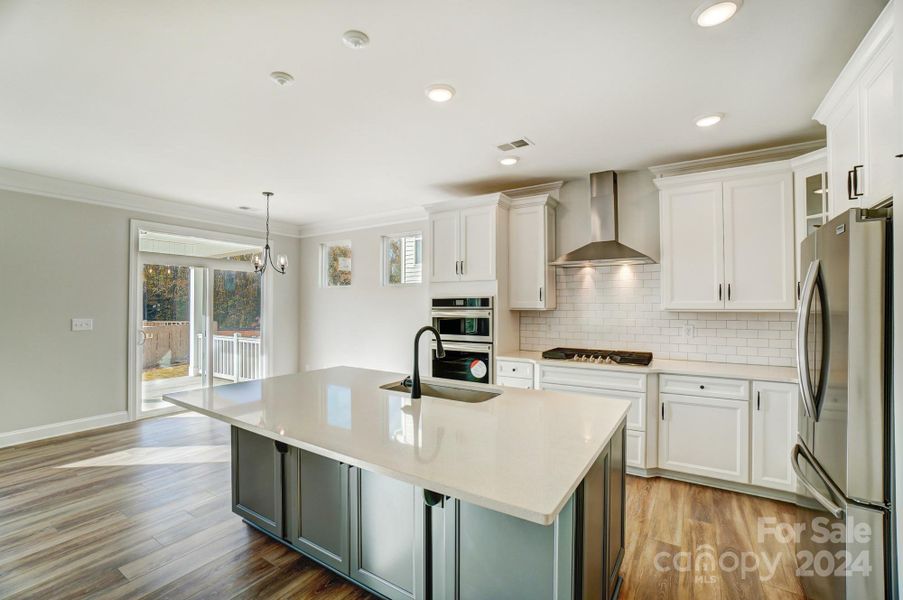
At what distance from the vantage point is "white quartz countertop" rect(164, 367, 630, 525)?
1130 millimetres

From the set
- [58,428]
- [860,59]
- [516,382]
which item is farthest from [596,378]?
[58,428]

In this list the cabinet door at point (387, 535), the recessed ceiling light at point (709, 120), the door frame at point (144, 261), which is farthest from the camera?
the door frame at point (144, 261)

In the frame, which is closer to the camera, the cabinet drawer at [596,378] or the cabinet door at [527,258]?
the cabinet drawer at [596,378]

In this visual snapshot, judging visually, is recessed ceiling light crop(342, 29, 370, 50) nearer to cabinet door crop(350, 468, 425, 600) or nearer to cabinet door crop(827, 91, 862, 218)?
cabinet door crop(350, 468, 425, 600)

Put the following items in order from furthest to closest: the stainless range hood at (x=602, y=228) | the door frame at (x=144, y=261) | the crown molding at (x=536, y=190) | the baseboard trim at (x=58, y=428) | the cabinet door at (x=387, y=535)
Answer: the door frame at (x=144, y=261), the crown molding at (x=536, y=190), the baseboard trim at (x=58, y=428), the stainless range hood at (x=602, y=228), the cabinet door at (x=387, y=535)

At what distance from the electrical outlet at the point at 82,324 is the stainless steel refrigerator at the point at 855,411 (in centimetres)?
603

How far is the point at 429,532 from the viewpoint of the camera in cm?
163

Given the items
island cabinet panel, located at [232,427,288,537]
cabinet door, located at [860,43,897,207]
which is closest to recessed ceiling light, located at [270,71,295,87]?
island cabinet panel, located at [232,427,288,537]

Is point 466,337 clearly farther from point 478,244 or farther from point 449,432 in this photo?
point 449,432

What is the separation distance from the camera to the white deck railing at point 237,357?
5.73 metres

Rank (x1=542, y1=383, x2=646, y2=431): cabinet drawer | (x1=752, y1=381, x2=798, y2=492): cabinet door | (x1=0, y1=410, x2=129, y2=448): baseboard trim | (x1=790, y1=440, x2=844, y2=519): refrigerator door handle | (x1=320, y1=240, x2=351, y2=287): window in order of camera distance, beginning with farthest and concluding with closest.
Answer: (x1=320, y1=240, x2=351, y2=287): window
(x1=0, y1=410, x2=129, y2=448): baseboard trim
(x1=542, y1=383, x2=646, y2=431): cabinet drawer
(x1=752, y1=381, x2=798, y2=492): cabinet door
(x1=790, y1=440, x2=844, y2=519): refrigerator door handle

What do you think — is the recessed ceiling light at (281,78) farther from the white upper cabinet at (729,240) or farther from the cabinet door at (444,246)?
the white upper cabinet at (729,240)

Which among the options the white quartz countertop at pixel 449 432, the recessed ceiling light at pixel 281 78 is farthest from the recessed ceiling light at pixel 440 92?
the white quartz countertop at pixel 449 432

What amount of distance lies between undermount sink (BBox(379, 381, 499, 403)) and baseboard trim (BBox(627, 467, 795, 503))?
72.0 inches
